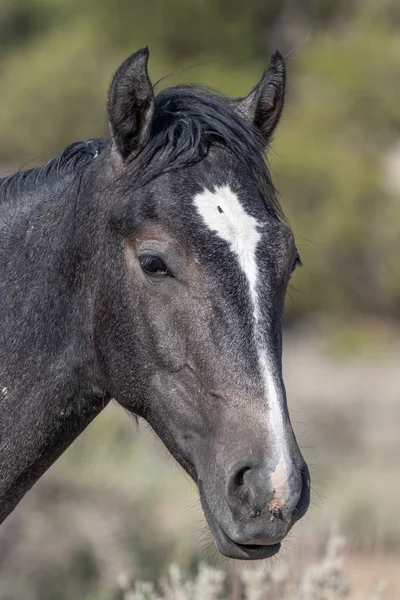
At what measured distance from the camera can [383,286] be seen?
22.7 metres

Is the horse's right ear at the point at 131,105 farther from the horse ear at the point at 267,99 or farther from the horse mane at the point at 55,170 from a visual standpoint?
the horse ear at the point at 267,99

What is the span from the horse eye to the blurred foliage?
18.0 metres

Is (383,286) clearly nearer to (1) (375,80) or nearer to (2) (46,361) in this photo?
(1) (375,80)

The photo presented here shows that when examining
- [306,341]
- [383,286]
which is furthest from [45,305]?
[383,286]

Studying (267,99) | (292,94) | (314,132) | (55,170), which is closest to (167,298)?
(55,170)

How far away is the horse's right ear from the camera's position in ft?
10.1

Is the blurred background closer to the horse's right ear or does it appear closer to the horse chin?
the horse's right ear

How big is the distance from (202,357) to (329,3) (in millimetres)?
28769

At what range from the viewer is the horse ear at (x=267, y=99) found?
3502mm

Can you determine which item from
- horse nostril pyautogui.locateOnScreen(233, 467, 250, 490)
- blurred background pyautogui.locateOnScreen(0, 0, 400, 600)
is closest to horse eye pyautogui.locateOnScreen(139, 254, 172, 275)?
horse nostril pyautogui.locateOnScreen(233, 467, 250, 490)

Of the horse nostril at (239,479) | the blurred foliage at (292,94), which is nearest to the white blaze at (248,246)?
the horse nostril at (239,479)

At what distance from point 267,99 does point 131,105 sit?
0.62 meters

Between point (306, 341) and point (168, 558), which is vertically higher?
point (168, 558)

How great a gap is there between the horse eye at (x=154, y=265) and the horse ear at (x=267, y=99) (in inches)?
31.8
